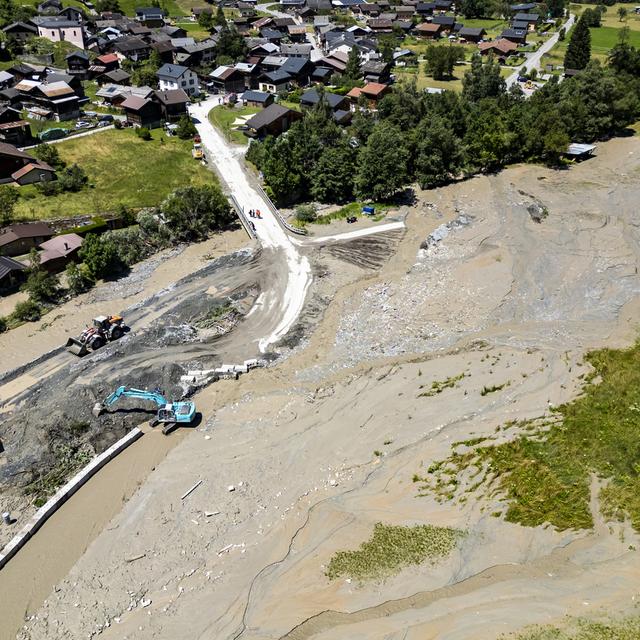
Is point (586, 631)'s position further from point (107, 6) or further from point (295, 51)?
point (107, 6)

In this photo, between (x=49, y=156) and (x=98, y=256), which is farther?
(x=49, y=156)

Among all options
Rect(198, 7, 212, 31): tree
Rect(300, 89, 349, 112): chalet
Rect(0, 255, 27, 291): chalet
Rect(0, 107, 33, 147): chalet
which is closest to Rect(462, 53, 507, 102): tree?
Rect(300, 89, 349, 112): chalet

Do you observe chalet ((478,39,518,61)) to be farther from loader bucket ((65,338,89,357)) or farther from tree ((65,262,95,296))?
loader bucket ((65,338,89,357))

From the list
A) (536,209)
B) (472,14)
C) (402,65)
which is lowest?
(536,209)

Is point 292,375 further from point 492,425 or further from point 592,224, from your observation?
point 592,224

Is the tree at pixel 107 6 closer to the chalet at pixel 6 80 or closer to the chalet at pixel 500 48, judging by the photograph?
the chalet at pixel 6 80

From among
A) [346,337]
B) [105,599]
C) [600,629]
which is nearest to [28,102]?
[346,337]

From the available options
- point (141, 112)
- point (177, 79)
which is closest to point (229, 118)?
point (141, 112)
